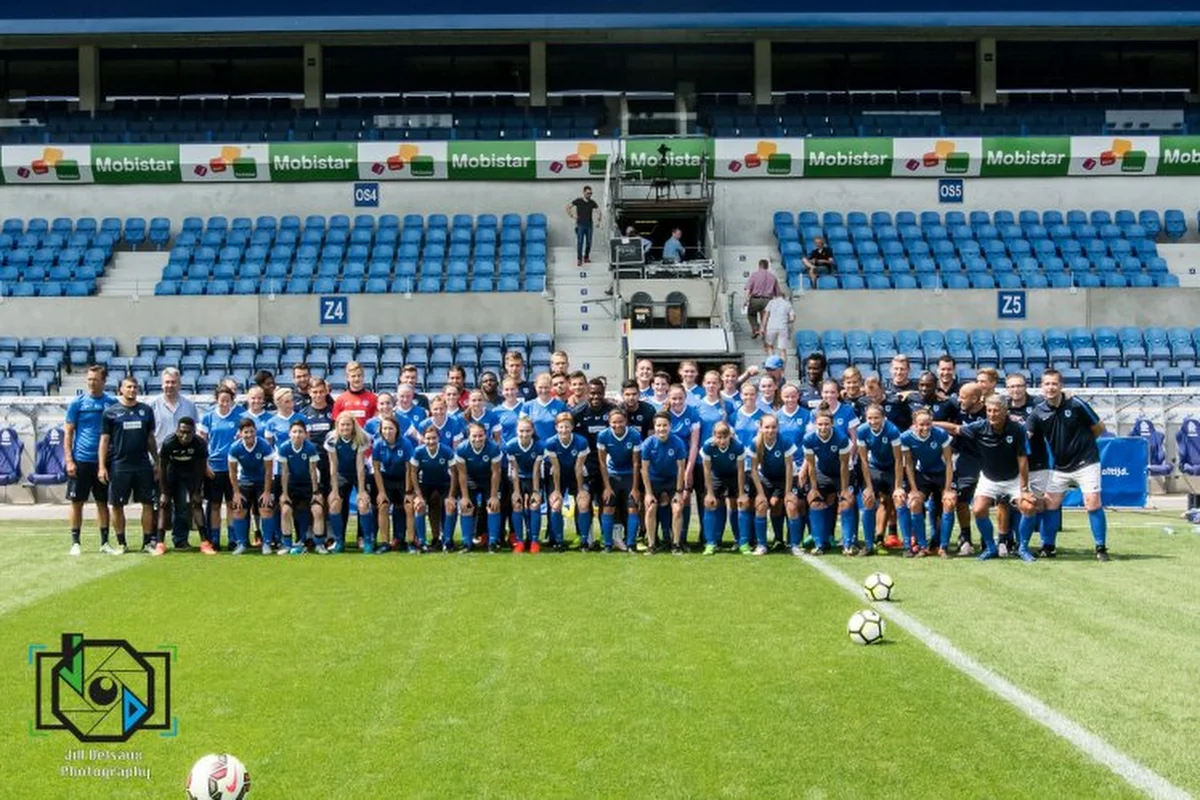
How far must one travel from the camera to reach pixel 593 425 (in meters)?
13.9

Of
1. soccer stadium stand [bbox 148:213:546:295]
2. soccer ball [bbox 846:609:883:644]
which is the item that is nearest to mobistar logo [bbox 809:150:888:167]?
soccer stadium stand [bbox 148:213:546:295]

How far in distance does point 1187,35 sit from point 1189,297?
40.6 ft

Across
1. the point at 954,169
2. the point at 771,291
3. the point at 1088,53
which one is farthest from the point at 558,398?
the point at 1088,53

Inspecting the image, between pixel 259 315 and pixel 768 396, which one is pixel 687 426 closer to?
pixel 768 396

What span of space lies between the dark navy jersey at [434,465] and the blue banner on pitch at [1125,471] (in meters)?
9.21

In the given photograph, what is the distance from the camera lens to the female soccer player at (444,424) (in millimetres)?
13852

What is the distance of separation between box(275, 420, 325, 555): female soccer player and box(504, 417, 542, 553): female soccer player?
2018 mm

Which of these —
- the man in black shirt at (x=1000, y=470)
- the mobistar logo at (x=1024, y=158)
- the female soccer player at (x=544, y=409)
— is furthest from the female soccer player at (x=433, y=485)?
the mobistar logo at (x=1024, y=158)

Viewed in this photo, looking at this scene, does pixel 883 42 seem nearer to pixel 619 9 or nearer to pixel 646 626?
pixel 619 9

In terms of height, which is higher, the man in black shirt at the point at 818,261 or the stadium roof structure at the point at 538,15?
the stadium roof structure at the point at 538,15

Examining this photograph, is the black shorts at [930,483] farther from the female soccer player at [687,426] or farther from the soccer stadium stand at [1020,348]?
the soccer stadium stand at [1020,348]

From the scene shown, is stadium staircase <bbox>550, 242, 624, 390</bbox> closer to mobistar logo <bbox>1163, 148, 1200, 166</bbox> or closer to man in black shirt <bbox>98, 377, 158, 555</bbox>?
man in black shirt <bbox>98, 377, 158, 555</bbox>

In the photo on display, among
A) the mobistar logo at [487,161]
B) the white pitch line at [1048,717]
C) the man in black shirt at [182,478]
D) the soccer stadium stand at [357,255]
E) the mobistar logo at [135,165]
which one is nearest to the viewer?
the white pitch line at [1048,717]

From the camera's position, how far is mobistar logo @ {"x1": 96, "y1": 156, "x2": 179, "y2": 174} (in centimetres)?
3181
